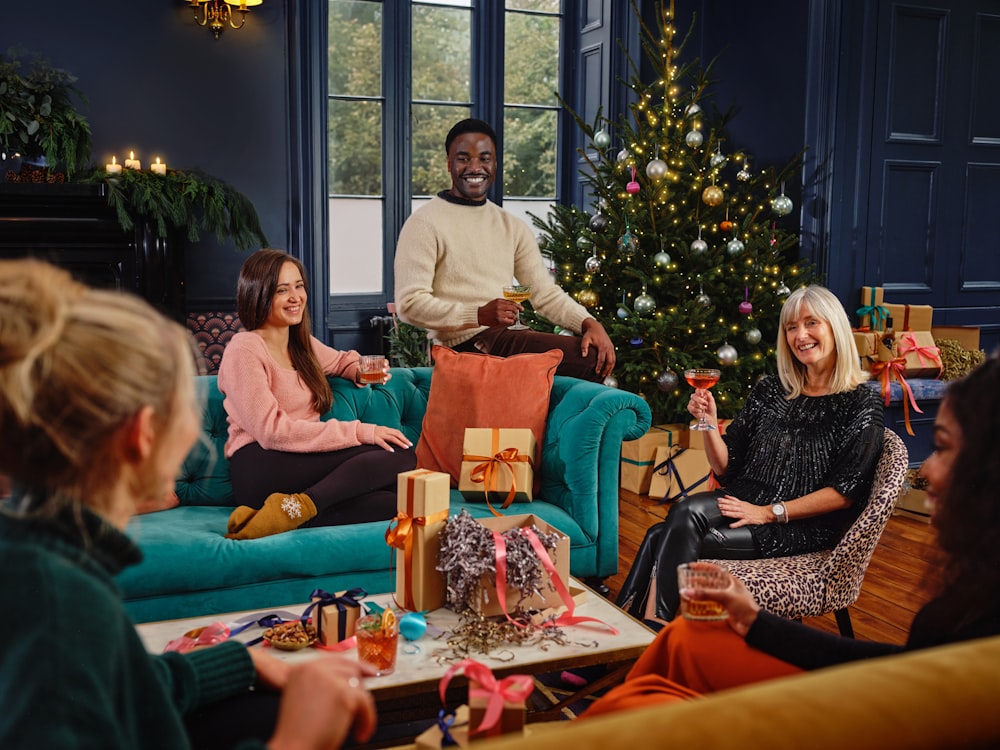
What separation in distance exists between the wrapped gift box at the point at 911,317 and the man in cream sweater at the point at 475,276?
2222mm

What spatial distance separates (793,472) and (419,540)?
44.0 inches

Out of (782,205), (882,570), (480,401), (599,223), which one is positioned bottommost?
(882,570)

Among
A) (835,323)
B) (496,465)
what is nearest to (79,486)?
(496,465)

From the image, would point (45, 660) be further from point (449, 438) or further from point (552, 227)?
point (552, 227)

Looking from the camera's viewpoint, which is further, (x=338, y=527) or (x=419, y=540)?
(x=338, y=527)

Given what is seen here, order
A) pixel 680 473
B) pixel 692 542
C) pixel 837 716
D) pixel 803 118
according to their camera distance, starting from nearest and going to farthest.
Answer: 1. pixel 837 716
2. pixel 692 542
3. pixel 680 473
4. pixel 803 118

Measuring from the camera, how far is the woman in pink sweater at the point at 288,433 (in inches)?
112

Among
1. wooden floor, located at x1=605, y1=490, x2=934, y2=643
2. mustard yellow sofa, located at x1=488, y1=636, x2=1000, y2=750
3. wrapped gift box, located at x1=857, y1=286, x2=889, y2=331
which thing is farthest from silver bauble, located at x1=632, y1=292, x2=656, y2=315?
mustard yellow sofa, located at x1=488, y1=636, x2=1000, y2=750

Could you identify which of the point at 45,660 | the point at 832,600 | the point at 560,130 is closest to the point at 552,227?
the point at 560,130

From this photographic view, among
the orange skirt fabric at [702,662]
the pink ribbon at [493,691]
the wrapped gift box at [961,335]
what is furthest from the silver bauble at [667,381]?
the pink ribbon at [493,691]

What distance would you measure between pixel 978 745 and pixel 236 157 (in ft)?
16.9

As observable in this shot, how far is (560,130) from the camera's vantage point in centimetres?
655

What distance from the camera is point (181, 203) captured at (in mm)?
4703

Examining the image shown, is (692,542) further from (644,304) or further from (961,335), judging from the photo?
(961,335)
